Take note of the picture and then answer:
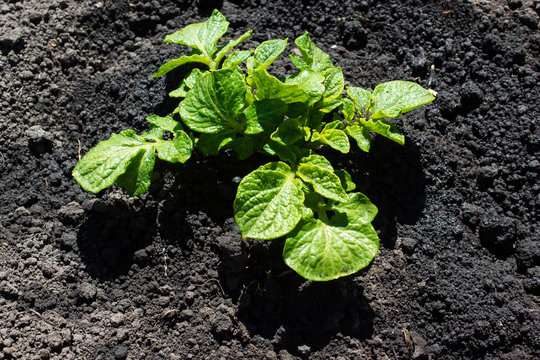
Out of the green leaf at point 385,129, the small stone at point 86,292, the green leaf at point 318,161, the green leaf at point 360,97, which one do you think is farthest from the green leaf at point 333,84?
the small stone at point 86,292

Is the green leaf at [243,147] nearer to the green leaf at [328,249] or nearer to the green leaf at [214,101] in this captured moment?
the green leaf at [214,101]

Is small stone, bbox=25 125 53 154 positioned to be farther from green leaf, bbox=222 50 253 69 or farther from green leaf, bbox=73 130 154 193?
green leaf, bbox=222 50 253 69

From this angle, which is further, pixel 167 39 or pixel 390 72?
pixel 390 72

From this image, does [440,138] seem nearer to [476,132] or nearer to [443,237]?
[476,132]

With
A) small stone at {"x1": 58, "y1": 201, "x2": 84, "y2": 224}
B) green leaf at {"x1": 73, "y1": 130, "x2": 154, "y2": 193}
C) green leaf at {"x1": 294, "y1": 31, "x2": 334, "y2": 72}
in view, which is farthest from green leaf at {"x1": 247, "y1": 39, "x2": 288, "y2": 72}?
small stone at {"x1": 58, "y1": 201, "x2": 84, "y2": 224}

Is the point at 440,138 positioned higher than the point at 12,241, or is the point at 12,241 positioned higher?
the point at 440,138

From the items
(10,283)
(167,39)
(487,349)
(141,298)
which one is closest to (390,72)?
(167,39)
